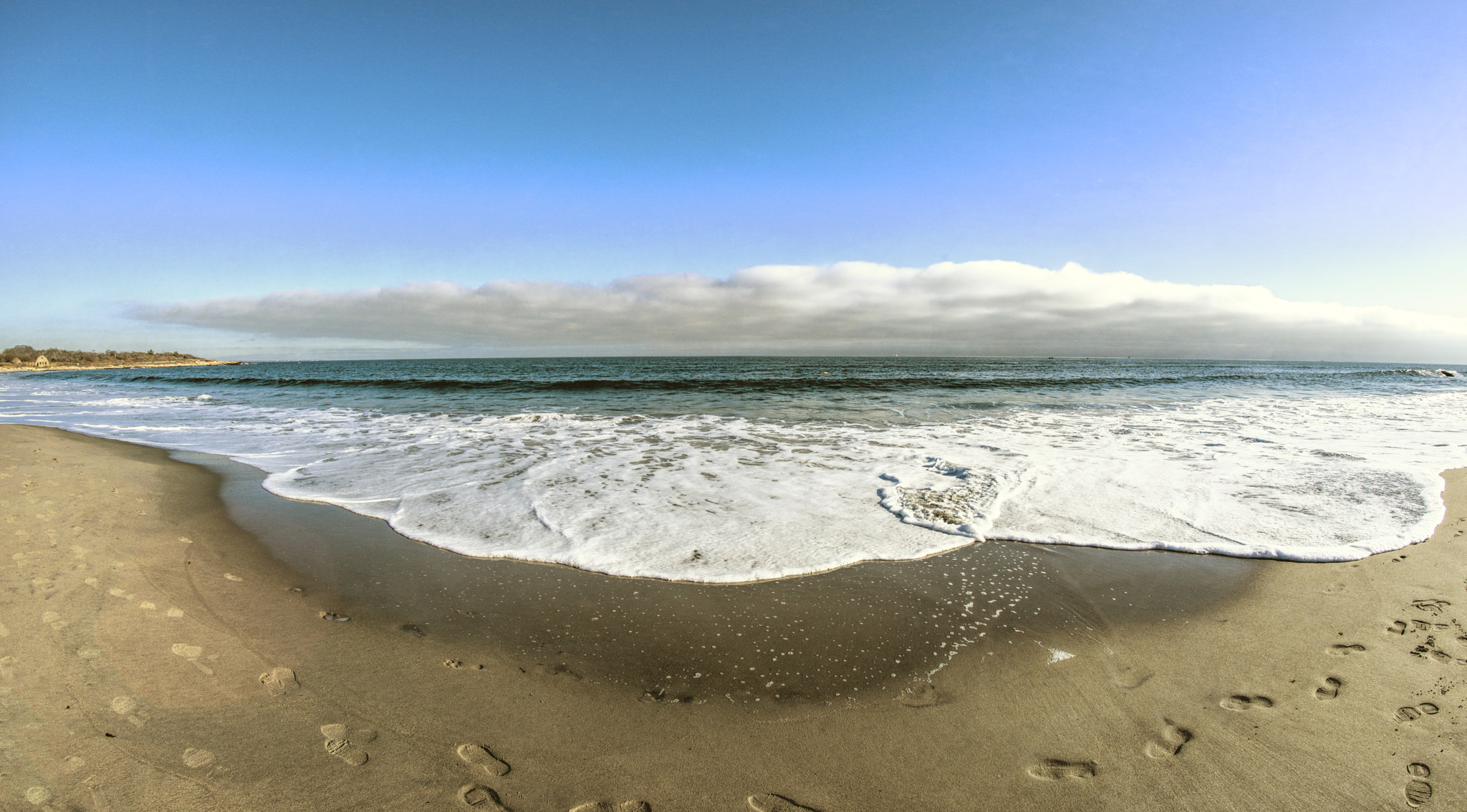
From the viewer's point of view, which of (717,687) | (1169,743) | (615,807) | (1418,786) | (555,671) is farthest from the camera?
(555,671)

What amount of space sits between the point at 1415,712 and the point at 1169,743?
4.49 ft

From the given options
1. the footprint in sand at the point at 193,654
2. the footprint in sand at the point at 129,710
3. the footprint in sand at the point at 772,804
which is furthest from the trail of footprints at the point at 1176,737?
the footprint in sand at the point at 193,654

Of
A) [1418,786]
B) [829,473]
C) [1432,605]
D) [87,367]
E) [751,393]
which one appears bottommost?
[1418,786]

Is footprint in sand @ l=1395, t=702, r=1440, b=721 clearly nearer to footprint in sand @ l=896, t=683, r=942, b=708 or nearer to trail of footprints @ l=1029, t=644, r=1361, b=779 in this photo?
trail of footprints @ l=1029, t=644, r=1361, b=779

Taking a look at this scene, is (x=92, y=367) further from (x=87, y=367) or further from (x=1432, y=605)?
(x=1432, y=605)

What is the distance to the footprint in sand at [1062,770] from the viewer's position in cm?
233

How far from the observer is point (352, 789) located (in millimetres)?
2215

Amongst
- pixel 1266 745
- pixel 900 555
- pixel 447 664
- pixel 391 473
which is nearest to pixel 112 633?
pixel 447 664

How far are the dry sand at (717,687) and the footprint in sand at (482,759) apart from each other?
0.05ft

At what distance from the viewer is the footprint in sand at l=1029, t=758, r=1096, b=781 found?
2.33 metres

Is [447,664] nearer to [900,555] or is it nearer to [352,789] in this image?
[352,789]

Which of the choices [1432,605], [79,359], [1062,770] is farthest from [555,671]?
[79,359]

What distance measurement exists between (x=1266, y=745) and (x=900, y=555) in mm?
2423

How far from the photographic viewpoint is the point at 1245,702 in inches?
109
